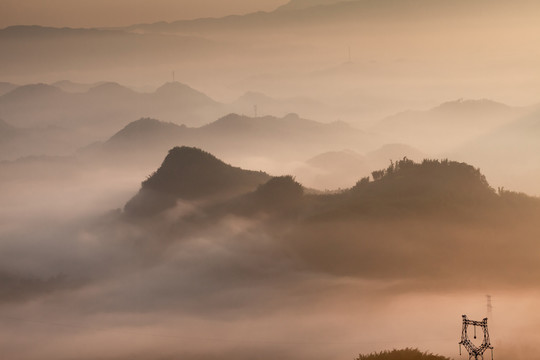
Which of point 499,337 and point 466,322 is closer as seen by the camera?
point 466,322

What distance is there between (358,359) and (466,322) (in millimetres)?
14176

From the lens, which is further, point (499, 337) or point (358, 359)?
point (499, 337)

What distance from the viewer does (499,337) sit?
645 ft

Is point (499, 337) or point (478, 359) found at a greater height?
point (499, 337)

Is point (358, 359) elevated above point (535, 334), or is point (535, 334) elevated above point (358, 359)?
point (535, 334)

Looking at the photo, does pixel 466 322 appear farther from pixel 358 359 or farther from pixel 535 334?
pixel 535 334

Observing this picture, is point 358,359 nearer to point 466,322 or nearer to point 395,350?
point 395,350

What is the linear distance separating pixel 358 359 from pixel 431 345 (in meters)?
94.9

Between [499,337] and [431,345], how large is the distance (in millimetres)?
16451

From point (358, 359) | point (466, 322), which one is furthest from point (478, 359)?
point (358, 359)

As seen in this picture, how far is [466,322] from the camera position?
9944cm

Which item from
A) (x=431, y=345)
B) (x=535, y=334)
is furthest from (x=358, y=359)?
(x=535, y=334)

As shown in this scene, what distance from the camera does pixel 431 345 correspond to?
194m

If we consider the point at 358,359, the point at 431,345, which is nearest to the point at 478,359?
the point at 358,359
